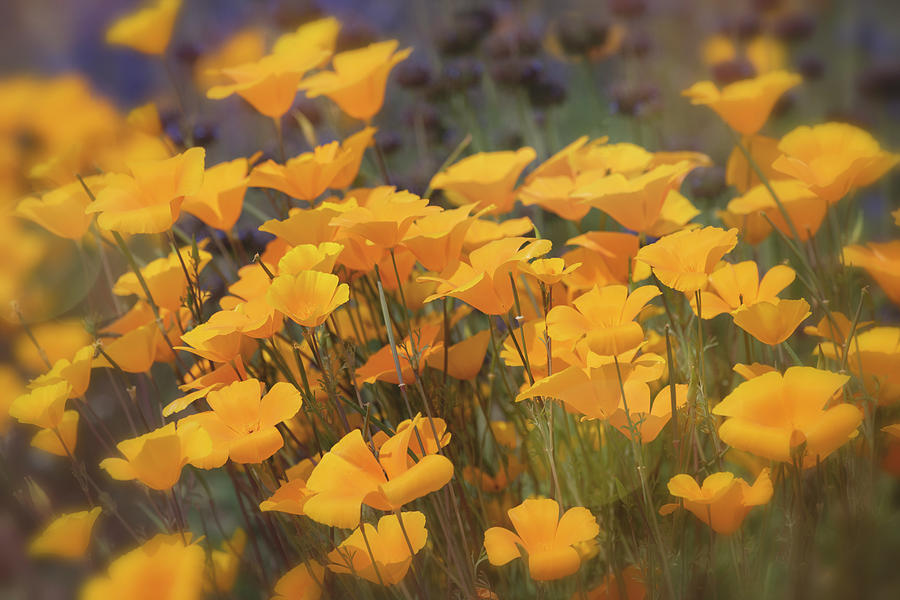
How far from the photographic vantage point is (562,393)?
381 mm

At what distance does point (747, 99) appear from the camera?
53cm

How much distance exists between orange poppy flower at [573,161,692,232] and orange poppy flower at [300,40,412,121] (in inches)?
6.5

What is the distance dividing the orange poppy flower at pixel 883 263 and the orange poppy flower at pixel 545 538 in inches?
7.9

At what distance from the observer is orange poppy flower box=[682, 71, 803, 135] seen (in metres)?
0.53

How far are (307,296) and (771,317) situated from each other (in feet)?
0.69

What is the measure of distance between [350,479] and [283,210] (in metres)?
0.29

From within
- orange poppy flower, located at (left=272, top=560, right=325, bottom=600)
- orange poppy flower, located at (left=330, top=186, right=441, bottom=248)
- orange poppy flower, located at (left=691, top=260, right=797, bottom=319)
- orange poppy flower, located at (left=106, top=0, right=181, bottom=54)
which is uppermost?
orange poppy flower, located at (left=106, top=0, right=181, bottom=54)

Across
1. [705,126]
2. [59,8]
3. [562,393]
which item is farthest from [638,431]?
[59,8]

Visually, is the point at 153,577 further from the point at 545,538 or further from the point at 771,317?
the point at 771,317

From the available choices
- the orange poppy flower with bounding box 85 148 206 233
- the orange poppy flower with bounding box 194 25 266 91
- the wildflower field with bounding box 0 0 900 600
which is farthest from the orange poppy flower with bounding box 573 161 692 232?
the orange poppy flower with bounding box 194 25 266 91

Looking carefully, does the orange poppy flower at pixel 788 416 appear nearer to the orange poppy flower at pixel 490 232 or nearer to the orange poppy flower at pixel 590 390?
the orange poppy flower at pixel 590 390

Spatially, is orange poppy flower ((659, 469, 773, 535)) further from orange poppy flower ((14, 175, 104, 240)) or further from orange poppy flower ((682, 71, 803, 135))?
orange poppy flower ((14, 175, 104, 240))

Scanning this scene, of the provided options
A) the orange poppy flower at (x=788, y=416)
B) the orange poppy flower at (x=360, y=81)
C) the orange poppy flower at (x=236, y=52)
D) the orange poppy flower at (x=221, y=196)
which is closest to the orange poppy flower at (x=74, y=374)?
the orange poppy flower at (x=221, y=196)

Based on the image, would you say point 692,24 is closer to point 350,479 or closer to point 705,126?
point 705,126
